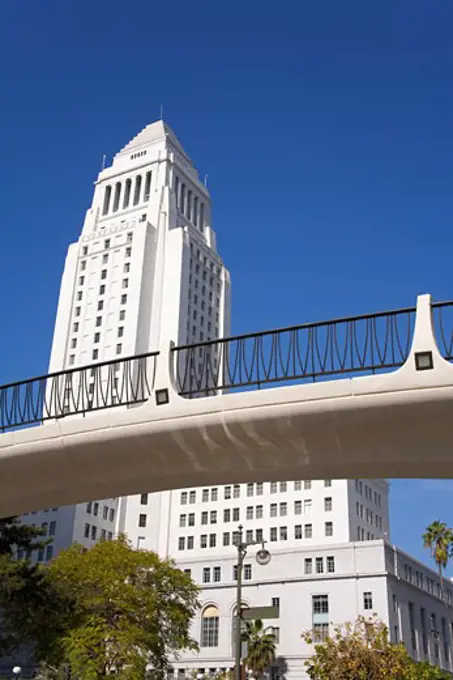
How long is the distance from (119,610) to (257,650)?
854 inches

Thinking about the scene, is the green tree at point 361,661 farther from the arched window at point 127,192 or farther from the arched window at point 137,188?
the arched window at point 127,192

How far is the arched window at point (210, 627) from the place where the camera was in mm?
68500

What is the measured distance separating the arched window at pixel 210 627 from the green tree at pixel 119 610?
1069 inches

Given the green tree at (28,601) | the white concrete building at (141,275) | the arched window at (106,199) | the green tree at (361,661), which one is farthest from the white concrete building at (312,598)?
the arched window at (106,199)

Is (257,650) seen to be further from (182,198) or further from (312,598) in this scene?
(182,198)

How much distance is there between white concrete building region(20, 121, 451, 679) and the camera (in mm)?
66500

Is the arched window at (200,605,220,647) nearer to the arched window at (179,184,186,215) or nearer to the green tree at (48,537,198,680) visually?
the green tree at (48,537,198,680)

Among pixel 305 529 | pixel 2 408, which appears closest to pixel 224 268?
pixel 305 529

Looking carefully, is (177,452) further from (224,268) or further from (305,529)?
(224,268)

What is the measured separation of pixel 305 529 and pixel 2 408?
62.5 m

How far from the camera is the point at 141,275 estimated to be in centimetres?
9438

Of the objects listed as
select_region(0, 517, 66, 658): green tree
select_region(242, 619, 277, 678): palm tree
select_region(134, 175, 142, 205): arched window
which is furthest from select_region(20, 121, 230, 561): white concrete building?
select_region(0, 517, 66, 658): green tree

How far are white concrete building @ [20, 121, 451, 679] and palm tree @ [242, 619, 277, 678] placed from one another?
684cm

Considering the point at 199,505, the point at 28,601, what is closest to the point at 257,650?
the point at 199,505
